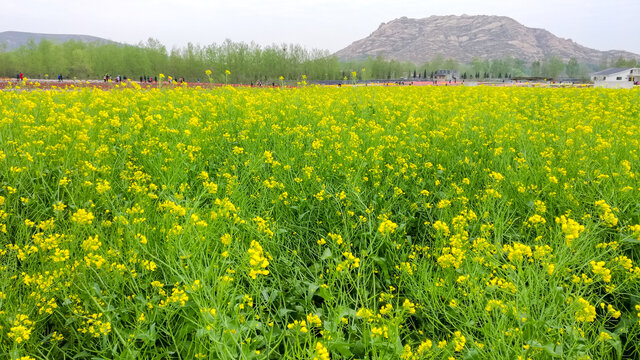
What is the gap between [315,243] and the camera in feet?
10.9

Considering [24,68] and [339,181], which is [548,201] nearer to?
[339,181]

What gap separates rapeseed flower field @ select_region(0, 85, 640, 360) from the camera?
1.98m

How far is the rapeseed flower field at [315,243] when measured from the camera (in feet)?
6.48

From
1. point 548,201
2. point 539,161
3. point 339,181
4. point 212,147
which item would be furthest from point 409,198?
point 212,147

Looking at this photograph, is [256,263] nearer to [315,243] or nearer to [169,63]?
[315,243]

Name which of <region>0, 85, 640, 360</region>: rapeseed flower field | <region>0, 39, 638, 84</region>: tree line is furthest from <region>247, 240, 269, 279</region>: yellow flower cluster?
<region>0, 39, 638, 84</region>: tree line

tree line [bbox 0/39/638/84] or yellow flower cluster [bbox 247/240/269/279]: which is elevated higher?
tree line [bbox 0/39/638/84]

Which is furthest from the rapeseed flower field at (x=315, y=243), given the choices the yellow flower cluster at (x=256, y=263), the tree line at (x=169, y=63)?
the tree line at (x=169, y=63)

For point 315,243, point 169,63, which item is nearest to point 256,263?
point 315,243

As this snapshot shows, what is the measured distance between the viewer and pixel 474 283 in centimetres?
217

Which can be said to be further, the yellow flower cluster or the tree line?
the tree line

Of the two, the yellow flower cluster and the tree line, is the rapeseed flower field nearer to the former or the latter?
the yellow flower cluster

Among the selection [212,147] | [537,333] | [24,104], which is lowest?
[537,333]

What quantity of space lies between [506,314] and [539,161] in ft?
10.1
